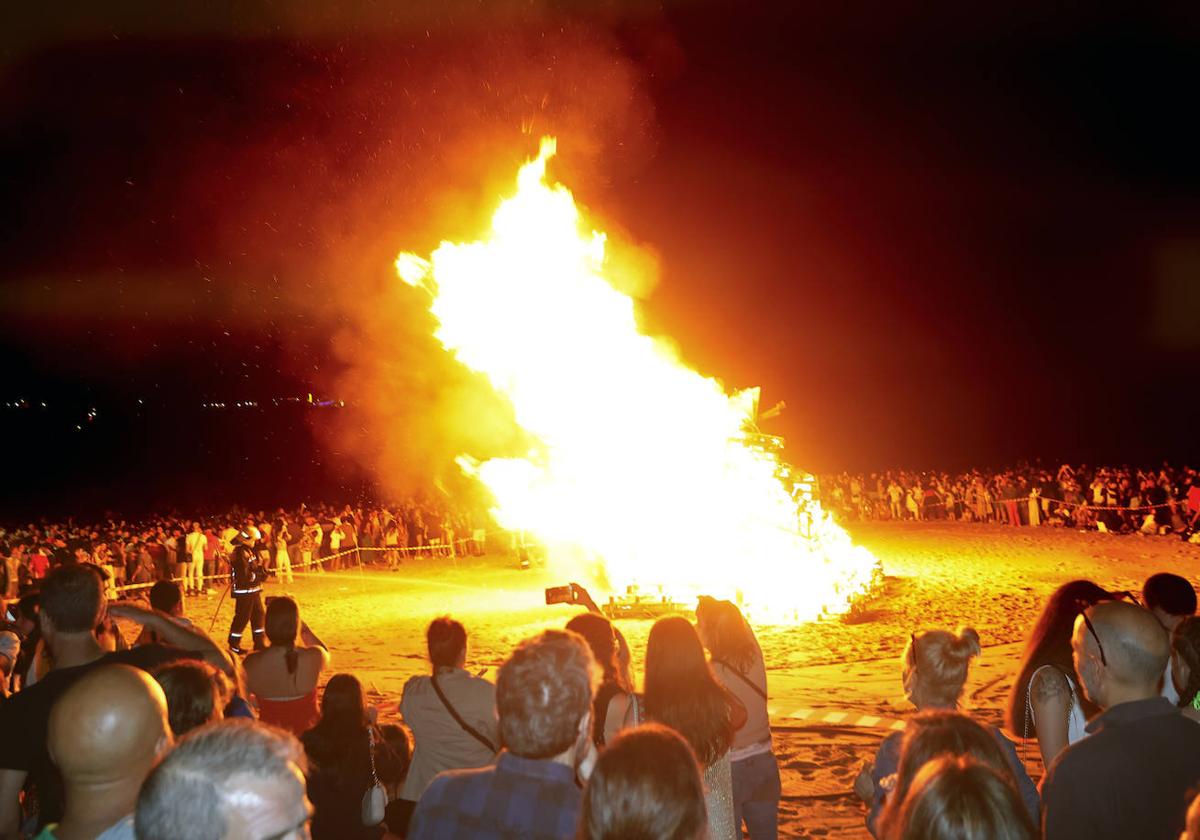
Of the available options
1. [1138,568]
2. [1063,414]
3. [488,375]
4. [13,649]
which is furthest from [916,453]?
[13,649]

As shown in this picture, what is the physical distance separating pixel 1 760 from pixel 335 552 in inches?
1011

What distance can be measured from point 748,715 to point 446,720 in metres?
→ 1.71

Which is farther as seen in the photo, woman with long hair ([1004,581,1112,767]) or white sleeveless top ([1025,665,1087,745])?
white sleeveless top ([1025,665,1087,745])

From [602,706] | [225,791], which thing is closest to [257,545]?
[602,706]

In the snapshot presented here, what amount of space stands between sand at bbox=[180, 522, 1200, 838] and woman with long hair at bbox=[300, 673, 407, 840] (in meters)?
3.27

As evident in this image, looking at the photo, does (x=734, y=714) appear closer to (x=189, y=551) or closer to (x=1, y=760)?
(x=1, y=760)

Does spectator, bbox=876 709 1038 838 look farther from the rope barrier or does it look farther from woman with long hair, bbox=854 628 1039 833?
the rope barrier

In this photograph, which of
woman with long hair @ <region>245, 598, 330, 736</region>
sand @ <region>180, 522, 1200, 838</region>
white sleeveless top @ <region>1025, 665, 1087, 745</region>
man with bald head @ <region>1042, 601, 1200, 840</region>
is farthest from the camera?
sand @ <region>180, 522, 1200, 838</region>

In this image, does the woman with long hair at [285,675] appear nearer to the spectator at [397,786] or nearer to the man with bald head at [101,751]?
the spectator at [397,786]

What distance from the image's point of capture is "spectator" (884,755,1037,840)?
243 cm

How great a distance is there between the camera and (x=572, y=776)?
3.09m

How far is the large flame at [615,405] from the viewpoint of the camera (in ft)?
59.9

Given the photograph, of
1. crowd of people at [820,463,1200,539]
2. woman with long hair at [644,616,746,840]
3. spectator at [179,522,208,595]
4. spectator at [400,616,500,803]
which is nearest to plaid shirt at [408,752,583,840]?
woman with long hair at [644,616,746,840]

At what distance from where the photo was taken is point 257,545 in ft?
67.2
